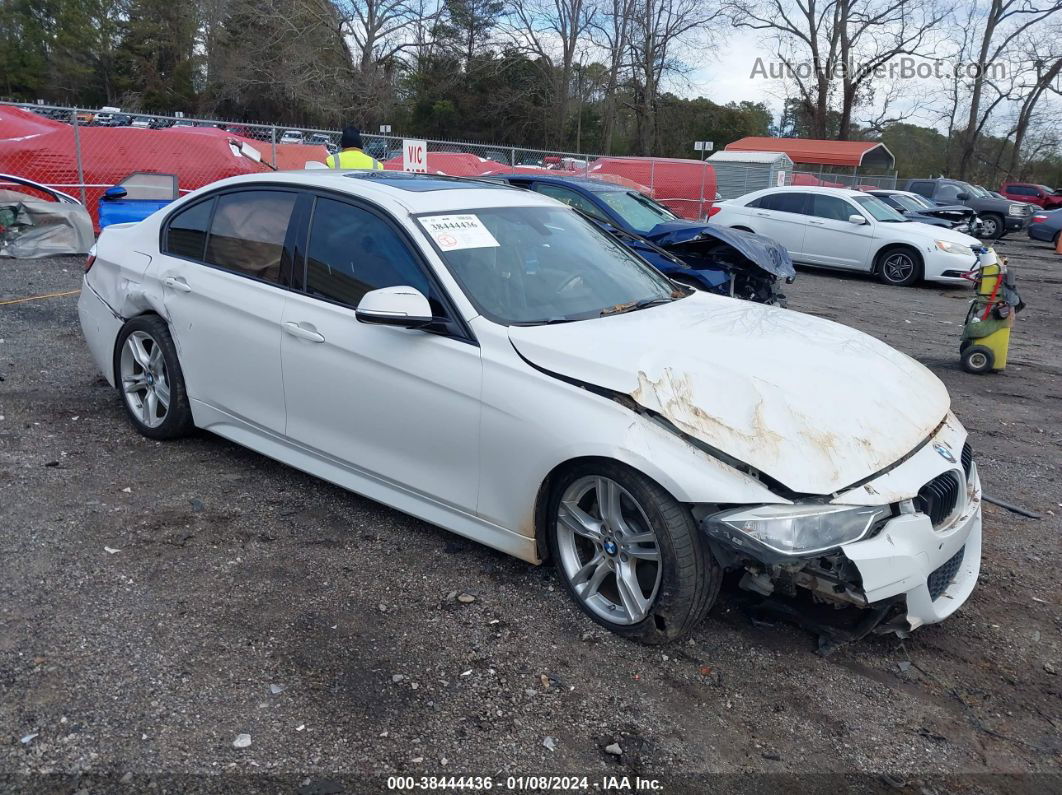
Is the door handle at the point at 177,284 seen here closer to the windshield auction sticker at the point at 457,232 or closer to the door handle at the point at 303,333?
the door handle at the point at 303,333

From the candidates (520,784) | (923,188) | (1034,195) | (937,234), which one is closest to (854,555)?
(520,784)

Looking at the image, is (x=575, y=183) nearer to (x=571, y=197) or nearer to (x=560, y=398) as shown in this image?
(x=571, y=197)

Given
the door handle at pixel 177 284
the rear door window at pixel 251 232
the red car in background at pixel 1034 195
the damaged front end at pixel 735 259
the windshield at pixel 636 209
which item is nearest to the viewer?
the rear door window at pixel 251 232

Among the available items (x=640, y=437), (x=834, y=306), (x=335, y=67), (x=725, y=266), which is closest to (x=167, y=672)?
(x=640, y=437)

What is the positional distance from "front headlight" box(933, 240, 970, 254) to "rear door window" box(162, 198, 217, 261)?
13003 millimetres

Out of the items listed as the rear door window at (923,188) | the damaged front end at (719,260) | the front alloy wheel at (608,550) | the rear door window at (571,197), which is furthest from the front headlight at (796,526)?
the rear door window at (923,188)

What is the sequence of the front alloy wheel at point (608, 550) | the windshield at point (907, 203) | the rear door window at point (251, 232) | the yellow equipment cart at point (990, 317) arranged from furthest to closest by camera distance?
the windshield at point (907, 203), the yellow equipment cart at point (990, 317), the rear door window at point (251, 232), the front alloy wheel at point (608, 550)

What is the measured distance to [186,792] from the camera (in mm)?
2479

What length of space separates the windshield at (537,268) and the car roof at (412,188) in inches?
3.4

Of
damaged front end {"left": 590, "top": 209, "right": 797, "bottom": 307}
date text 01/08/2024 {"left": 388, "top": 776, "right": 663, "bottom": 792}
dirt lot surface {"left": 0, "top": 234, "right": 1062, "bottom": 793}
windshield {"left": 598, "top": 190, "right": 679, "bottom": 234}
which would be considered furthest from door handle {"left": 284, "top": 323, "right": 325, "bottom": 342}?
windshield {"left": 598, "top": 190, "right": 679, "bottom": 234}

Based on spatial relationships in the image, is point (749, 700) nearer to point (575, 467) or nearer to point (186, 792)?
point (575, 467)

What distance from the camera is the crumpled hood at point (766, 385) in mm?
3016

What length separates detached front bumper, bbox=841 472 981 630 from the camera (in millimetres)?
2893

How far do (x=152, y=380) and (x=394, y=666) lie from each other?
279 centimetres
